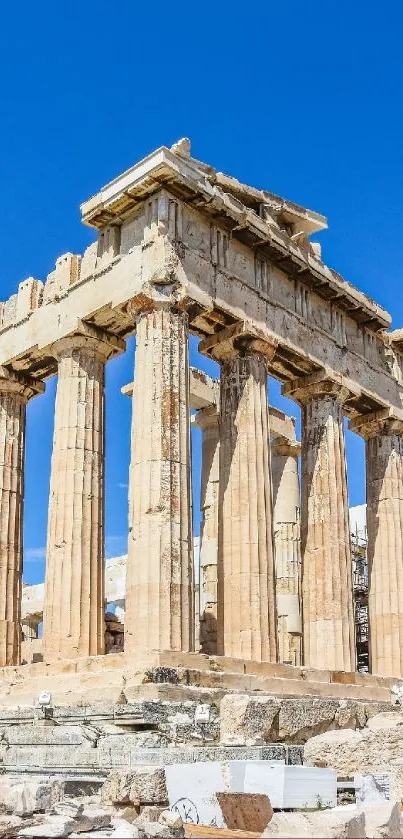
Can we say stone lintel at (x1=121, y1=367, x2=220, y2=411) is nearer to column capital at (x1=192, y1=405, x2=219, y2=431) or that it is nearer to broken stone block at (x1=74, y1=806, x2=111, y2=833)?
column capital at (x1=192, y1=405, x2=219, y2=431)

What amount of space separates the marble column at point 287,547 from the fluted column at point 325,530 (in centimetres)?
455

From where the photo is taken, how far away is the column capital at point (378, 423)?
1037 inches

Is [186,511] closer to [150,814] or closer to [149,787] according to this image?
[149,787]

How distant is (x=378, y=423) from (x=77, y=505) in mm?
9367

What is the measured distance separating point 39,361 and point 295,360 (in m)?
5.87

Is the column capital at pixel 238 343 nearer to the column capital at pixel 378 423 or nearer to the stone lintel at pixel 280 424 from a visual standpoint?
the column capital at pixel 378 423

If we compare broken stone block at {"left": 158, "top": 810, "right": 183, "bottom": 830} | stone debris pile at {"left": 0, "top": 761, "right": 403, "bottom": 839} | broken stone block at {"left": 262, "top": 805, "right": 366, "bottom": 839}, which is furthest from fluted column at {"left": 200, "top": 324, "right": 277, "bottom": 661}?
broken stone block at {"left": 262, "top": 805, "right": 366, "bottom": 839}

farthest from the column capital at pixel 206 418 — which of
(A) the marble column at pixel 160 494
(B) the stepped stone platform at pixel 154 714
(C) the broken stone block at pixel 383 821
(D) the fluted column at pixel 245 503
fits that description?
Result: (C) the broken stone block at pixel 383 821

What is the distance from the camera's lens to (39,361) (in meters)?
23.7

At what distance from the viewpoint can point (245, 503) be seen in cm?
2056

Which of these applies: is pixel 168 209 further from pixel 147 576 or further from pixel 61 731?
pixel 61 731

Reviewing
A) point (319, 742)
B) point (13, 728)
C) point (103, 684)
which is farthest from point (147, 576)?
point (319, 742)

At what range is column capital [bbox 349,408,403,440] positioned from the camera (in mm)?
26344

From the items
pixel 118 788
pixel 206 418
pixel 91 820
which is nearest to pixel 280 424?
pixel 206 418
